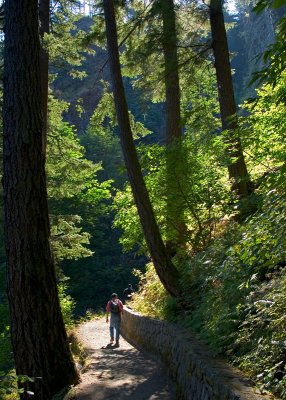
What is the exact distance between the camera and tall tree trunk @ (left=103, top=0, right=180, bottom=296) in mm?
10070

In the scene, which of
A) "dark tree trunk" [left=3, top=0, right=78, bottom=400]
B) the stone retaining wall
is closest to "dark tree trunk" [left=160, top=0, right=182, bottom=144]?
the stone retaining wall

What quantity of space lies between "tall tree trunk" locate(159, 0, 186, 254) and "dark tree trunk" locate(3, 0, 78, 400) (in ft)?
11.9

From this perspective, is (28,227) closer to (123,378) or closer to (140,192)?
(123,378)

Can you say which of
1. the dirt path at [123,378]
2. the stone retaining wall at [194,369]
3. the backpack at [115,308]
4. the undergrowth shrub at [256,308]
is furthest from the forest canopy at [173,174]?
the backpack at [115,308]

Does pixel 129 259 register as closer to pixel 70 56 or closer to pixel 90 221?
pixel 90 221

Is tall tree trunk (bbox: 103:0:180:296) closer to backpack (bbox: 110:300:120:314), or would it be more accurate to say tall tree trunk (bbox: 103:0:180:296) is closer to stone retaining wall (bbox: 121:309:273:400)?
stone retaining wall (bbox: 121:309:273:400)

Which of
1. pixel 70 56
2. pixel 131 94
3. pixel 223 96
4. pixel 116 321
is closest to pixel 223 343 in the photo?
pixel 223 96

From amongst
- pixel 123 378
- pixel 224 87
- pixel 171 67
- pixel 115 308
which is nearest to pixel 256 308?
pixel 123 378

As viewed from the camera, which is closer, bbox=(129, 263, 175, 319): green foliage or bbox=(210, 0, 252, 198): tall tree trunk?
bbox=(129, 263, 175, 319): green foliage

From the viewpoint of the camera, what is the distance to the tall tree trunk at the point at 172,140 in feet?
33.6

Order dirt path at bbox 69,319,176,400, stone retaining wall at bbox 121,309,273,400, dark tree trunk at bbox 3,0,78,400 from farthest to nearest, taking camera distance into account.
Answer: dirt path at bbox 69,319,176,400
dark tree trunk at bbox 3,0,78,400
stone retaining wall at bbox 121,309,273,400

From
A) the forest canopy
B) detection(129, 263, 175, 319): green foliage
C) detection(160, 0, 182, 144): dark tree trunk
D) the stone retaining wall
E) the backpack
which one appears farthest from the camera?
the backpack

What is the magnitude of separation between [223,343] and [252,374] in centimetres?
109

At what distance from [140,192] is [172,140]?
7.99ft
